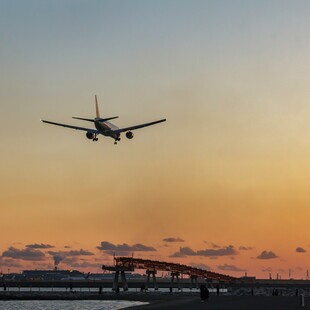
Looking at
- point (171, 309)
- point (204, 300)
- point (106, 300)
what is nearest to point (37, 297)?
point (106, 300)

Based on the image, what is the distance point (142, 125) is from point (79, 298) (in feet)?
202

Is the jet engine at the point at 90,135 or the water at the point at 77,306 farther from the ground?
the jet engine at the point at 90,135

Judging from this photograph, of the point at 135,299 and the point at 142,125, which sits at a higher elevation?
the point at 142,125

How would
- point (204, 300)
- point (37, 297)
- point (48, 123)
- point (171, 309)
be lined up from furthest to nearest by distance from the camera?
point (37, 297) → point (48, 123) → point (204, 300) → point (171, 309)

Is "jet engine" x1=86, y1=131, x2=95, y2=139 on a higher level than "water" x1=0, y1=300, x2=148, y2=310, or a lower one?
higher

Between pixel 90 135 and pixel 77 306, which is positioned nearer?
pixel 90 135

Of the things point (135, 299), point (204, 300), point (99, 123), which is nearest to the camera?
point (204, 300)

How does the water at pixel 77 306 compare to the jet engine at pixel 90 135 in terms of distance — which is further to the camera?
the water at pixel 77 306

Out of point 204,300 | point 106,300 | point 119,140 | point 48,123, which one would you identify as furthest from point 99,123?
point 106,300

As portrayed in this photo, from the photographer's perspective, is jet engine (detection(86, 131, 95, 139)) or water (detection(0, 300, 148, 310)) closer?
jet engine (detection(86, 131, 95, 139))

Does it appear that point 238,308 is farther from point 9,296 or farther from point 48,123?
point 9,296

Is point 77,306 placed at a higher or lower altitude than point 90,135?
lower

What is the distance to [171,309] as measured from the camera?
86562 millimetres

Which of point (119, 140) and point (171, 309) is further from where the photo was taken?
point (119, 140)
